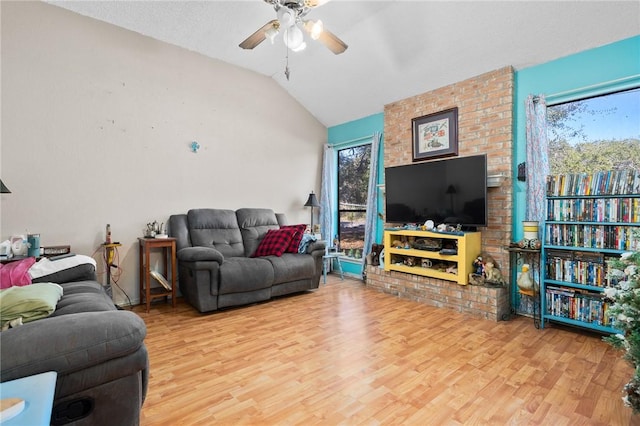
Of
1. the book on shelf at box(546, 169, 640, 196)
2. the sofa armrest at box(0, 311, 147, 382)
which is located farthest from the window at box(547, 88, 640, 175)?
the sofa armrest at box(0, 311, 147, 382)

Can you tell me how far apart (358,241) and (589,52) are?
3515mm

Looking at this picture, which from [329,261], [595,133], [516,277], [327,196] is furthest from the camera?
[329,261]

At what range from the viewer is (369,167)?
16.1ft

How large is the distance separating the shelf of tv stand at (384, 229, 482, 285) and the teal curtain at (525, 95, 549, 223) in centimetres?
60

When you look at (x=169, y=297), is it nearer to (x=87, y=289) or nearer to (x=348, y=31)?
(x=87, y=289)

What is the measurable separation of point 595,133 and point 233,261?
3728 mm

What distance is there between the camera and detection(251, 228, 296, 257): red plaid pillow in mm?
3900

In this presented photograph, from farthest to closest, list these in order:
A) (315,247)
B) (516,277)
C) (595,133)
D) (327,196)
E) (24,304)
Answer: (327,196) → (315,247) → (516,277) → (595,133) → (24,304)

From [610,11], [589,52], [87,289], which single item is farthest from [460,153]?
[87,289]

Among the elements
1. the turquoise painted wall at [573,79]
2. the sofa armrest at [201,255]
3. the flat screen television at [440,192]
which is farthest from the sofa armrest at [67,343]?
the turquoise painted wall at [573,79]

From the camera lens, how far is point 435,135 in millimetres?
3881

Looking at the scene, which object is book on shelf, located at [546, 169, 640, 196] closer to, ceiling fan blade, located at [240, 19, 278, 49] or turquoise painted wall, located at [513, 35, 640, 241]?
turquoise painted wall, located at [513, 35, 640, 241]

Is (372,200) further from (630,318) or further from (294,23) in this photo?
(630,318)

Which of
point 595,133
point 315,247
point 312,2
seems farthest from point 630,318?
point 315,247
